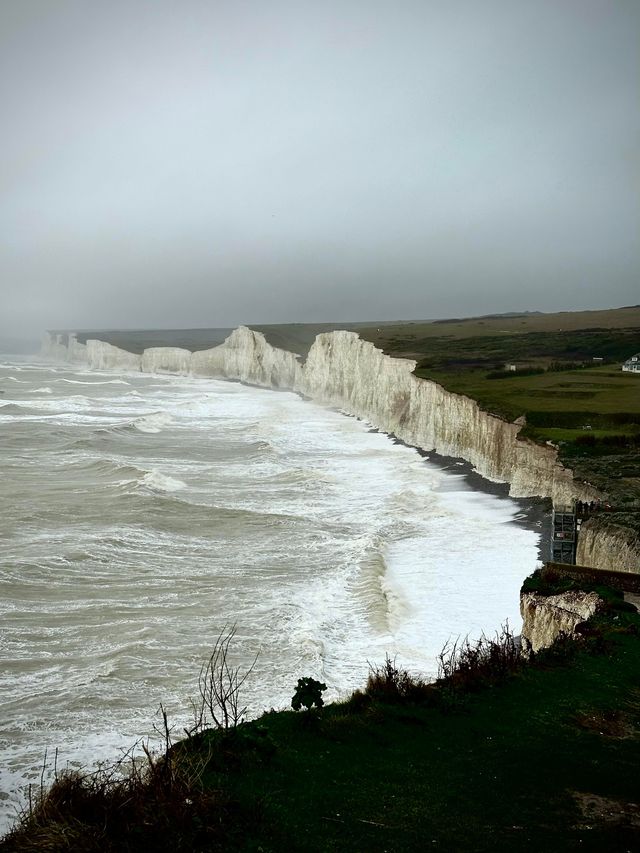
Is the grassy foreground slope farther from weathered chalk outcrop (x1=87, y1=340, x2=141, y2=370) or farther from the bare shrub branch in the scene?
weathered chalk outcrop (x1=87, y1=340, x2=141, y2=370)

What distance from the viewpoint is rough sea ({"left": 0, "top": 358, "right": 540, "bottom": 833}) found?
45.0ft

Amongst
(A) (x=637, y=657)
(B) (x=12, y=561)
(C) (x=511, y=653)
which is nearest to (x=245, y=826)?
(C) (x=511, y=653)

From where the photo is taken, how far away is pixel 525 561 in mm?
23328

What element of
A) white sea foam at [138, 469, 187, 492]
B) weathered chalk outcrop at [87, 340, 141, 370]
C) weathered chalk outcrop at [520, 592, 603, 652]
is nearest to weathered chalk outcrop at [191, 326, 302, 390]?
weathered chalk outcrop at [87, 340, 141, 370]

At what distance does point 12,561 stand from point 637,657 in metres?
16.3

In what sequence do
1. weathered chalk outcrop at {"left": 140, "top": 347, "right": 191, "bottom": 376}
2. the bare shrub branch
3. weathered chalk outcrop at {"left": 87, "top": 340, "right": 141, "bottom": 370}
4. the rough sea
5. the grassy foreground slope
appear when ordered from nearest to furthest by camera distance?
1. the bare shrub branch
2. the rough sea
3. the grassy foreground slope
4. weathered chalk outcrop at {"left": 140, "top": 347, "right": 191, "bottom": 376}
5. weathered chalk outcrop at {"left": 87, "top": 340, "right": 141, "bottom": 370}

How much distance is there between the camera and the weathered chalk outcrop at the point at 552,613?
1461 centimetres

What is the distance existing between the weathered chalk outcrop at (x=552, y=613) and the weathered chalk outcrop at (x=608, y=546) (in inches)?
152

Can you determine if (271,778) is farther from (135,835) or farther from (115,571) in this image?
(115,571)

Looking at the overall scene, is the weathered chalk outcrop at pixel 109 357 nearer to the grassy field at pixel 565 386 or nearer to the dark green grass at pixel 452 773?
the grassy field at pixel 565 386

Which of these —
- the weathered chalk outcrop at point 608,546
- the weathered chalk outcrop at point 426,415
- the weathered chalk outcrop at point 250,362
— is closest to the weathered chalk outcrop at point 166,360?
the weathered chalk outcrop at point 250,362

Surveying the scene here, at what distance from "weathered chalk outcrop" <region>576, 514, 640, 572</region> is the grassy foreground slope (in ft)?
7.33

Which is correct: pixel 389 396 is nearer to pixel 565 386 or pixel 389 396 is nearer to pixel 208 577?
pixel 565 386

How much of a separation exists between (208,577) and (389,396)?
4202cm
